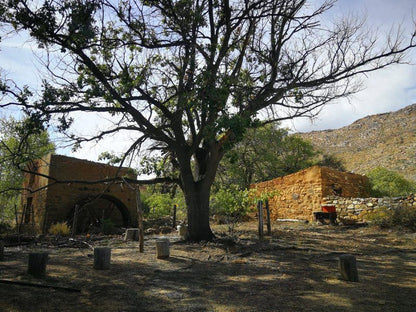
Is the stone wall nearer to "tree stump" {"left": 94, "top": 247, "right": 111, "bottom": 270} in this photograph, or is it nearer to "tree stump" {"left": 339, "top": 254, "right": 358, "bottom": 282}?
"tree stump" {"left": 339, "top": 254, "right": 358, "bottom": 282}

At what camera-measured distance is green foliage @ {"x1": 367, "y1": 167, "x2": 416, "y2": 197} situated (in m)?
15.2

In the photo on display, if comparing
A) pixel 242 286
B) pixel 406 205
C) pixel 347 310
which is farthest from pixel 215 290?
pixel 406 205

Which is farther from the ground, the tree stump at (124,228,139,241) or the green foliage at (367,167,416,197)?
the green foliage at (367,167,416,197)

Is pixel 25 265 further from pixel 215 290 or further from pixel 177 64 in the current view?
pixel 177 64

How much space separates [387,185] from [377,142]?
23.9m

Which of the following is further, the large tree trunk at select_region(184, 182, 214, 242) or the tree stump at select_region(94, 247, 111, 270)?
the large tree trunk at select_region(184, 182, 214, 242)

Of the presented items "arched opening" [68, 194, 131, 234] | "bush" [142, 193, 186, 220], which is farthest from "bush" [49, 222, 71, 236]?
"bush" [142, 193, 186, 220]

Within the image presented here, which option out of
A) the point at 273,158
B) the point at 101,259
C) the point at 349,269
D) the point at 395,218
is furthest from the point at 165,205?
the point at 349,269

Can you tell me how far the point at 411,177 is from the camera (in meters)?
25.1

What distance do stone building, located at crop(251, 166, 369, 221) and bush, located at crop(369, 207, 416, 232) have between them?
246cm

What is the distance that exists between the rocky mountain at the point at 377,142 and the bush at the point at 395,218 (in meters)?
16.7

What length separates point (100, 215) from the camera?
56.5 feet

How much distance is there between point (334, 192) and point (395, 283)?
893 centimetres

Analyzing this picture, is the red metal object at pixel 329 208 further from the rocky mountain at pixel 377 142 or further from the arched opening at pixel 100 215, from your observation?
the rocky mountain at pixel 377 142
